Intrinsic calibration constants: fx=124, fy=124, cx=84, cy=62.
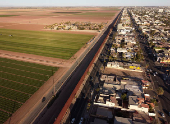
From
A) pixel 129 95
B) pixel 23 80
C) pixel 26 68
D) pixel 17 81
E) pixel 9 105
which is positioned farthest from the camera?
pixel 26 68

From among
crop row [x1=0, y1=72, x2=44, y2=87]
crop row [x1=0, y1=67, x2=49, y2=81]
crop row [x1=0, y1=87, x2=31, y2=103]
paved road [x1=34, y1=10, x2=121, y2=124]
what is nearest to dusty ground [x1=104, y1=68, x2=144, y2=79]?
paved road [x1=34, y1=10, x2=121, y2=124]

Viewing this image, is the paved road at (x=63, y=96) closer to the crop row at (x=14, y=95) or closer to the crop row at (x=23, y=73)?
the crop row at (x=14, y=95)

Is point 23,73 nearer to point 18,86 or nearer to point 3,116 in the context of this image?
point 18,86

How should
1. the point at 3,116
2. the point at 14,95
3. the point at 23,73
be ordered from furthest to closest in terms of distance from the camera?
the point at 23,73 < the point at 14,95 < the point at 3,116

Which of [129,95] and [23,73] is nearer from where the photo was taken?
[129,95]

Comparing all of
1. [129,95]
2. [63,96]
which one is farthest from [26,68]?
[129,95]

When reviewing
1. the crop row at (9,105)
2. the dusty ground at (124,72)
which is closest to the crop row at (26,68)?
the crop row at (9,105)

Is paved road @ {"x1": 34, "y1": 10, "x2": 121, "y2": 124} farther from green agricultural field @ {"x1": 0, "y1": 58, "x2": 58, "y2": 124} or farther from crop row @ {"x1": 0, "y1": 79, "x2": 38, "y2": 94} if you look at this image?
crop row @ {"x1": 0, "y1": 79, "x2": 38, "y2": 94}

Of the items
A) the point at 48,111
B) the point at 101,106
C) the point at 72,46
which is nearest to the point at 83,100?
the point at 101,106
